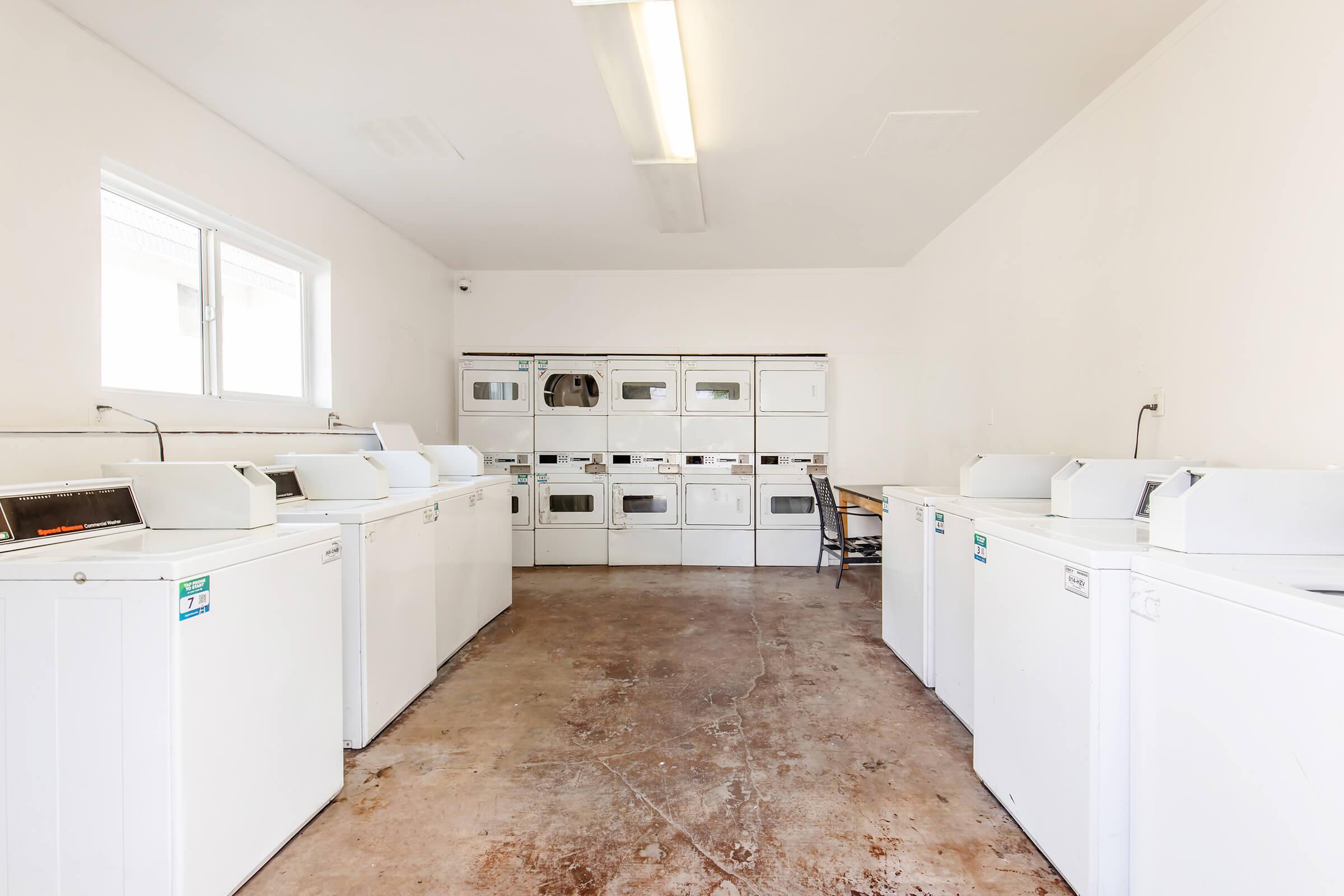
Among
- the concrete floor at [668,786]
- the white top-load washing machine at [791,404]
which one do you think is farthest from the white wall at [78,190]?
the white top-load washing machine at [791,404]

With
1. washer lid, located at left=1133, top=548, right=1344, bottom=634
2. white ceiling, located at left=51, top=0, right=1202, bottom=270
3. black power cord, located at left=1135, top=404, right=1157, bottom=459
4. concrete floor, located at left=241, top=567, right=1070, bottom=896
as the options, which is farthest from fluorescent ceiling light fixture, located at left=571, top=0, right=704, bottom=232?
concrete floor, located at left=241, top=567, right=1070, bottom=896

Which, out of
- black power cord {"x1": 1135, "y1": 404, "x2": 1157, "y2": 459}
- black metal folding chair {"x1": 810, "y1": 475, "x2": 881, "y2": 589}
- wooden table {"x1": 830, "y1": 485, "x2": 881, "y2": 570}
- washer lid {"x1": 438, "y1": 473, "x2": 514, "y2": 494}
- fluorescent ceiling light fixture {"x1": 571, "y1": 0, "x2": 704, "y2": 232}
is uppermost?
fluorescent ceiling light fixture {"x1": 571, "y1": 0, "x2": 704, "y2": 232}

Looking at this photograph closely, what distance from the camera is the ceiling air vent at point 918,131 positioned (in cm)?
276

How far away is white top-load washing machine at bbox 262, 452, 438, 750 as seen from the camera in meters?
2.21

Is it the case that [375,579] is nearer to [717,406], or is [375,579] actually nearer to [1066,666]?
[1066,666]

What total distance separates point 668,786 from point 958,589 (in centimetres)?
147

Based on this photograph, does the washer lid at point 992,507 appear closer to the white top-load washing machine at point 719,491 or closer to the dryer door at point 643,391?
the white top-load washing machine at point 719,491

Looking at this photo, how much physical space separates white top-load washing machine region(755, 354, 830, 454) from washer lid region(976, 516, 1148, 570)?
10.6 feet

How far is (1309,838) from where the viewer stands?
3.11 ft

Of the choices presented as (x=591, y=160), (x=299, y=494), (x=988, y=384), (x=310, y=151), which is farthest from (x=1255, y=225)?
(x=310, y=151)

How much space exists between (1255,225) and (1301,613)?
1617 millimetres

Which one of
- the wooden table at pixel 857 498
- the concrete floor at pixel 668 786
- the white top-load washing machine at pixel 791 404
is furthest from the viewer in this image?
the white top-load washing machine at pixel 791 404

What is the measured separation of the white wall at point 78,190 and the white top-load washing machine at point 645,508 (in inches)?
102

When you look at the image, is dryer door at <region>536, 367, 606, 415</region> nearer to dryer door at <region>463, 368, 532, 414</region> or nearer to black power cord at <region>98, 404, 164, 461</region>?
dryer door at <region>463, 368, 532, 414</region>
